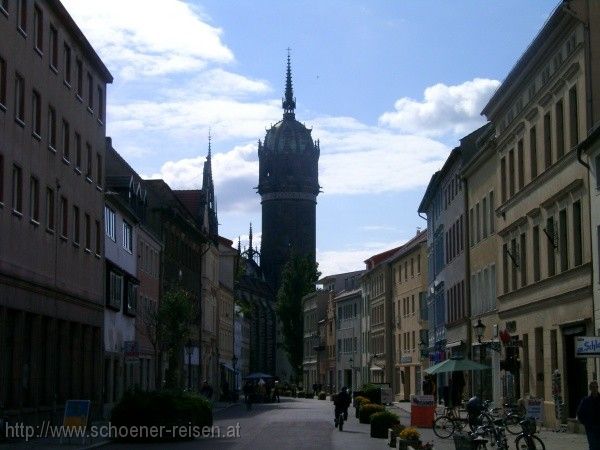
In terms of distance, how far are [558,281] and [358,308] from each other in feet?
285

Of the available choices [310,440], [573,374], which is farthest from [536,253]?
[310,440]

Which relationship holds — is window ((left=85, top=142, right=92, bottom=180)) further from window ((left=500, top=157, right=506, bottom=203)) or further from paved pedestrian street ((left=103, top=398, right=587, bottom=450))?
window ((left=500, top=157, right=506, bottom=203))

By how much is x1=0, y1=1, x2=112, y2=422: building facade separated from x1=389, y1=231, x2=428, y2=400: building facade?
37.9 metres

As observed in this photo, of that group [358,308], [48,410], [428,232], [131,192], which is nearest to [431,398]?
[48,410]

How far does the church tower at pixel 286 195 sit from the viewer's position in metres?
184

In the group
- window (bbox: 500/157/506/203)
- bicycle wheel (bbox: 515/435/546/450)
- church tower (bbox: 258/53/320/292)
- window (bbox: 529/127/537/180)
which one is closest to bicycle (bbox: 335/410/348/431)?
window (bbox: 529/127/537/180)

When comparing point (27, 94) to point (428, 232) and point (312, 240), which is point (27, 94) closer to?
point (428, 232)

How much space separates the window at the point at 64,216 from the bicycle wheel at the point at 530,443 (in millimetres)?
21213

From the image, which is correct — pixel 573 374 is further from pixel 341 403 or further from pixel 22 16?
Answer: pixel 22 16

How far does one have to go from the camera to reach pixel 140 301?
212ft

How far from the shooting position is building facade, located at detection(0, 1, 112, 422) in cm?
3609

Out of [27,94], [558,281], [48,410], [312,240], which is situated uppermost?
[312,240]

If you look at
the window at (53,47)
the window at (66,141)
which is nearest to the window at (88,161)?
the window at (66,141)

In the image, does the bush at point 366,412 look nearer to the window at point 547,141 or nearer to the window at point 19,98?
the window at point 547,141
